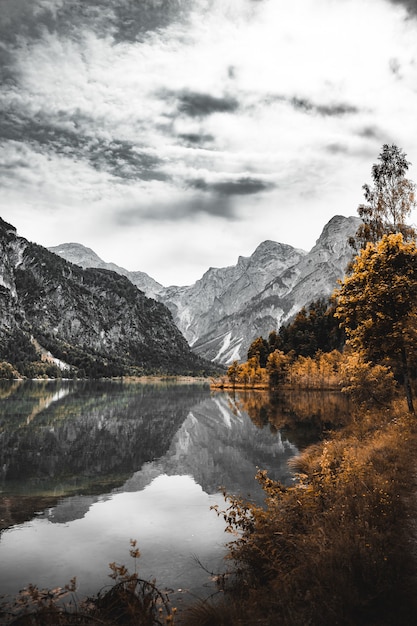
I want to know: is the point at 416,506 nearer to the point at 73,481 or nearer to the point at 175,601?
the point at 175,601

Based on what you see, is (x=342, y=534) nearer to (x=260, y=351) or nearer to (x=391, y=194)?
(x=391, y=194)

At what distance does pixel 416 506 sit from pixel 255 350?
156694 millimetres

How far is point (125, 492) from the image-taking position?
23.5 meters

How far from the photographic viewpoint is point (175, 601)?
1062cm

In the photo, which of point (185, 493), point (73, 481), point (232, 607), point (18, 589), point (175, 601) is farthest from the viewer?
point (73, 481)

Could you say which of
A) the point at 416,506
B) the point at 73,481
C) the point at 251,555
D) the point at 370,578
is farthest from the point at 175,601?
the point at 73,481

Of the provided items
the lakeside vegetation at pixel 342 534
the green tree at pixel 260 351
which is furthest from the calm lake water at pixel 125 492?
the green tree at pixel 260 351

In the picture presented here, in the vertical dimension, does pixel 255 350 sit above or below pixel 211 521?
above

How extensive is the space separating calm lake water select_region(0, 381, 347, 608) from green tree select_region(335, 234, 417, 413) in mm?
10732

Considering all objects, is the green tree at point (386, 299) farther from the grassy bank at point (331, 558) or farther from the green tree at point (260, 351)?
the green tree at point (260, 351)

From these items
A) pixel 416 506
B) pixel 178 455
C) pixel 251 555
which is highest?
pixel 416 506

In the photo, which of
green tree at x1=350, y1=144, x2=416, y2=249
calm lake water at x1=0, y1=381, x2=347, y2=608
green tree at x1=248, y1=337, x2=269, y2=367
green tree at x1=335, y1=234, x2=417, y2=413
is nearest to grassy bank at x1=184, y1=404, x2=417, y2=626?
calm lake water at x1=0, y1=381, x2=347, y2=608

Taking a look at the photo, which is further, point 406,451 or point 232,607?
point 406,451

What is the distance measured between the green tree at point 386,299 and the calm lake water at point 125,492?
10732mm
